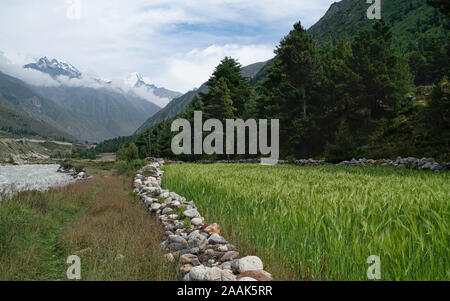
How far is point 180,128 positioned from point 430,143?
3833 cm

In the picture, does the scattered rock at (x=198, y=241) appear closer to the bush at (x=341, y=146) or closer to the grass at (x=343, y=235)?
the grass at (x=343, y=235)

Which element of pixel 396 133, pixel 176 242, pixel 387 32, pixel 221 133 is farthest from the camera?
pixel 221 133

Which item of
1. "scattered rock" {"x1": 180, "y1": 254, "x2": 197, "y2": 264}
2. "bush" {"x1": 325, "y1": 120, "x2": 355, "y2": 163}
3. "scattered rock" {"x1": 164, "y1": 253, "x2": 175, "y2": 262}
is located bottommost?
"scattered rock" {"x1": 164, "y1": 253, "x2": 175, "y2": 262}

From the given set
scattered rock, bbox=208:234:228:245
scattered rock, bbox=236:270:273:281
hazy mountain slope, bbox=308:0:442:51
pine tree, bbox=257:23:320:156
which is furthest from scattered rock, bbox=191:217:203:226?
hazy mountain slope, bbox=308:0:442:51

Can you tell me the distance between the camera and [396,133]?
2044 cm

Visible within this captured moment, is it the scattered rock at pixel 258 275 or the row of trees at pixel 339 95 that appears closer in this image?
the scattered rock at pixel 258 275

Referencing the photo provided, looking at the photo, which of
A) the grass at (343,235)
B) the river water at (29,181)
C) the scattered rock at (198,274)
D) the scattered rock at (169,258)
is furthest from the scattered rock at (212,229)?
the river water at (29,181)

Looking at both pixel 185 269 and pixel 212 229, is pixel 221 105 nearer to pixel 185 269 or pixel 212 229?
pixel 212 229

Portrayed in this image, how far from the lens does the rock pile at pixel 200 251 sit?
3623mm

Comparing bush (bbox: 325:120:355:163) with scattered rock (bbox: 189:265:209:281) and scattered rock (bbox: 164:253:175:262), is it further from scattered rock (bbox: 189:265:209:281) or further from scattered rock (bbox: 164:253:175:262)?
scattered rock (bbox: 189:265:209:281)

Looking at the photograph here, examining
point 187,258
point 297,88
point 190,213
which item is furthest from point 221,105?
point 187,258

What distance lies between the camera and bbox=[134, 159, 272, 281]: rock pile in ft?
11.9
